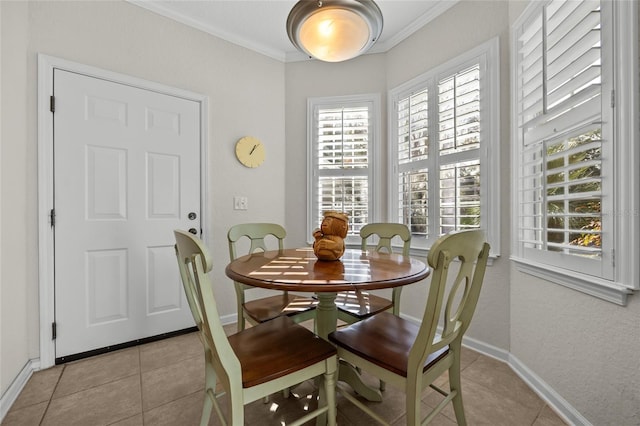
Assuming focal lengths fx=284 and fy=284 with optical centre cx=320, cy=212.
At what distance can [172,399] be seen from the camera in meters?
1.57

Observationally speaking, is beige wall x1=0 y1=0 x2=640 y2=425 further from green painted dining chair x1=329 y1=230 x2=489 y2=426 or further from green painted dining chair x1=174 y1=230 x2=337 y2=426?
green painted dining chair x1=174 y1=230 x2=337 y2=426

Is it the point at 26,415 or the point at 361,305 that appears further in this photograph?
the point at 361,305

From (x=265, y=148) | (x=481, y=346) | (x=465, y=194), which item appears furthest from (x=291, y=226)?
(x=481, y=346)

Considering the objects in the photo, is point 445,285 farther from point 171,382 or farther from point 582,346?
point 171,382

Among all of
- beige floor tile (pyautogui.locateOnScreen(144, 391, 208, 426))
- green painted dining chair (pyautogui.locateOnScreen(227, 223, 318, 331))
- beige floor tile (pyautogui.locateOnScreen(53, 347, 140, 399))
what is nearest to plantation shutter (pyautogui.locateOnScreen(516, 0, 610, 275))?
green painted dining chair (pyautogui.locateOnScreen(227, 223, 318, 331))

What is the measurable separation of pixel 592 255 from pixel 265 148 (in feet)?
8.51

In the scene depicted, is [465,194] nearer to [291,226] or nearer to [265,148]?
[291,226]

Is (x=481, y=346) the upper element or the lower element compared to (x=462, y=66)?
lower

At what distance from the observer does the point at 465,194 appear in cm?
221

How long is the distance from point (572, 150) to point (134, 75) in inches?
115

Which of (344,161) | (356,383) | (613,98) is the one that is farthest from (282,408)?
(344,161)

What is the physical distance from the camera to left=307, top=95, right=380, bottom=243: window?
2.88 meters

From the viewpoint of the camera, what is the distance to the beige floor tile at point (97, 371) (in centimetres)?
170

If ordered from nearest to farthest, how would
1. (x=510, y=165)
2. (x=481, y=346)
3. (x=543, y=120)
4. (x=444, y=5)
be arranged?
(x=543, y=120) < (x=510, y=165) < (x=481, y=346) < (x=444, y=5)
